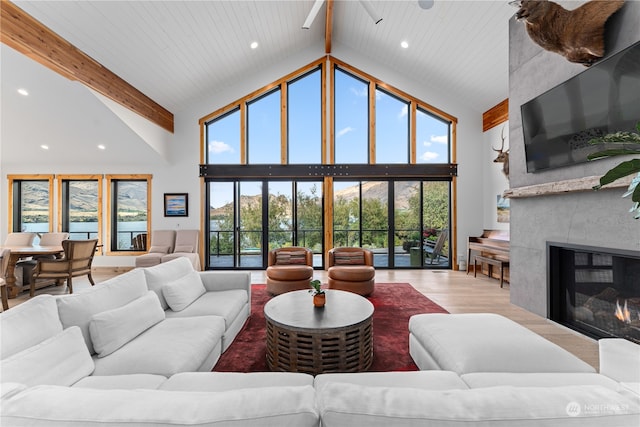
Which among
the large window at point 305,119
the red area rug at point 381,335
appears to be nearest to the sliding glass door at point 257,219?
the large window at point 305,119

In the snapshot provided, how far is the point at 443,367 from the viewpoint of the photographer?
6.07ft

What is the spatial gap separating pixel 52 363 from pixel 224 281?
6.77 ft

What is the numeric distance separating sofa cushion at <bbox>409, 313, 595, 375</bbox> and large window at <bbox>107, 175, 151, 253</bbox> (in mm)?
6778

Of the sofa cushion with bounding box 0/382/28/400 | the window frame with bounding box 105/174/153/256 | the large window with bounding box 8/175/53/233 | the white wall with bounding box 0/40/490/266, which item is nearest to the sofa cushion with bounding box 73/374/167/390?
the sofa cushion with bounding box 0/382/28/400

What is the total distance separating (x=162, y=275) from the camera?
9.48 feet

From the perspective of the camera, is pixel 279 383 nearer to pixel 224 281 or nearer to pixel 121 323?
pixel 121 323

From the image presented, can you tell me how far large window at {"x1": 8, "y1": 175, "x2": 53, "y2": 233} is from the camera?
6.84 meters

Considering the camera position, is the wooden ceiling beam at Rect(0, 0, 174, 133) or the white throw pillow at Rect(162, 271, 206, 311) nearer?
the white throw pillow at Rect(162, 271, 206, 311)

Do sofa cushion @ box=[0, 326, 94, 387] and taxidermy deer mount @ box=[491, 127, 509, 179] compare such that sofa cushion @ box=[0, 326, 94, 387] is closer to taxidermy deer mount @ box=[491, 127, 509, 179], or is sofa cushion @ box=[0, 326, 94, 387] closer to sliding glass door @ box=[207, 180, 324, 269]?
sliding glass door @ box=[207, 180, 324, 269]

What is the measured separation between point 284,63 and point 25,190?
266 inches

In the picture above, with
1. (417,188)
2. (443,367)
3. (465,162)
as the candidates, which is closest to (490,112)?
(465,162)

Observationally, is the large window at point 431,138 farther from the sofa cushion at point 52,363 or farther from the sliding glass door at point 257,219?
the sofa cushion at point 52,363

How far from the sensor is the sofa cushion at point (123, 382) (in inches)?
59.3

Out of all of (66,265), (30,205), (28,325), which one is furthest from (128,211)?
(28,325)
